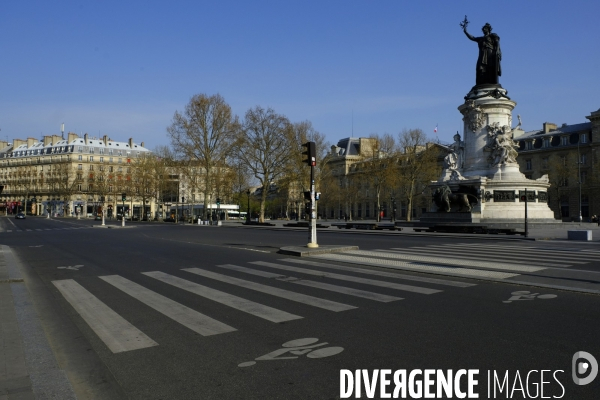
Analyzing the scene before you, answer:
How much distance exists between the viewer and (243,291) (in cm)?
975

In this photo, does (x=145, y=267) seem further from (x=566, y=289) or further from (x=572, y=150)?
(x=572, y=150)

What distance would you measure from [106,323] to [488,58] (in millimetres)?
41544

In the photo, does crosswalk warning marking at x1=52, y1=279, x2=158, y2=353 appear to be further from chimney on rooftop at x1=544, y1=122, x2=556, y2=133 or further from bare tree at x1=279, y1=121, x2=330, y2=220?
chimney on rooftop at x1=544, y1=122, x2=556, y2=133

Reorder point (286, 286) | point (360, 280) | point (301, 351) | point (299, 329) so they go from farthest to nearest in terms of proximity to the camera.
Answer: point (360, 280) → point (286, 286) → point (299, 329) → point (301, 351)

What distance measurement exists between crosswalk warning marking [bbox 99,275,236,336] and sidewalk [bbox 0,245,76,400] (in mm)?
1831

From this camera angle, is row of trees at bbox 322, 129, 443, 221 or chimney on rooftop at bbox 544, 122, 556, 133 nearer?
row of trees at bbox 322, 129, 443, 221

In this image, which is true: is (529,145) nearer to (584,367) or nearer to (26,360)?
(584,367)

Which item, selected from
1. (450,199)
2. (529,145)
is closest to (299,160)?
(450,199)

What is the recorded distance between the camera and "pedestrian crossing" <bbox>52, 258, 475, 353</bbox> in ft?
23.1

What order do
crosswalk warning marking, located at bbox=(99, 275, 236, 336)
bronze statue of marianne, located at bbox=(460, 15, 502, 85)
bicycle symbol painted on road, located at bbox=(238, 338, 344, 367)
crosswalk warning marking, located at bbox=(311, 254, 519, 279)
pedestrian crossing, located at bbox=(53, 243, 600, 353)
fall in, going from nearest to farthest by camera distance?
1. bicycle symbol painted on road, located at bbox=(238, 338, 344, 367)
2. crosswalk warning marking, located at bbox=(99, 275, 236, 336)
3. pedestrian crossing, located at bbox=(53, 243, 600, 353)
4. crosswalk warning marking, located at bbox=(311, 254, 519, 279)
5. bronze statue of marianne, located at bbox=(460, 15, 502, 85)

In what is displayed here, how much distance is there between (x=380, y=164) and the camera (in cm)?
7588

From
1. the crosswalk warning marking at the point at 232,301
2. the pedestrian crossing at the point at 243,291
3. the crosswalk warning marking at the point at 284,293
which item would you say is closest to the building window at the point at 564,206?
the pedestrian crossing at the point at 243,291

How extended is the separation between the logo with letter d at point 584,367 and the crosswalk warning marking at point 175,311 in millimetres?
4147

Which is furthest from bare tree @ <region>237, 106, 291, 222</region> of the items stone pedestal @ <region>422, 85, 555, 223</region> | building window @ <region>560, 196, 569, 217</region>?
building window @ <region>560, 196, 569, 217</region>
